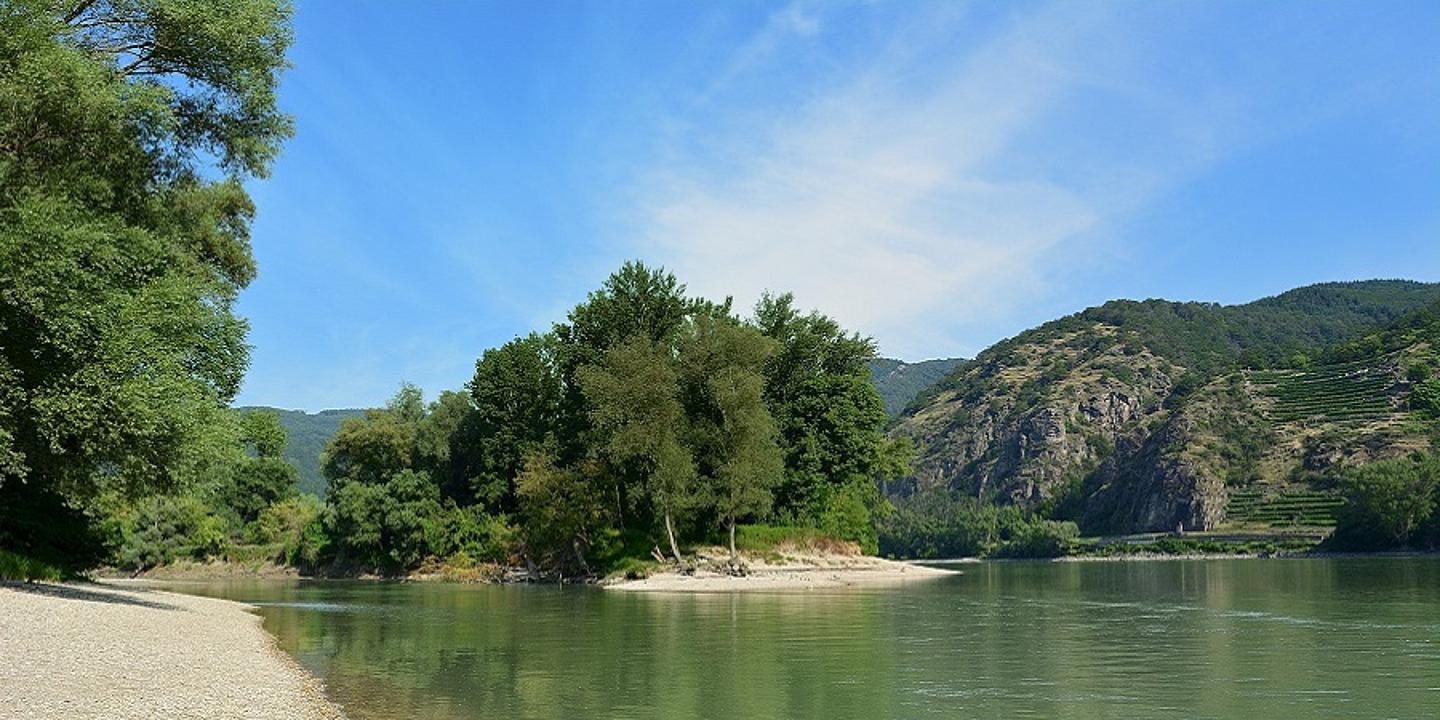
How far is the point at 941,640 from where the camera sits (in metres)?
28.0

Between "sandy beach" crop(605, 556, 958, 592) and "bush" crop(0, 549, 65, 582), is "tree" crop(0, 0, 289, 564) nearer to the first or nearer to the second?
"bush" crop(0, 549, 65, 582)

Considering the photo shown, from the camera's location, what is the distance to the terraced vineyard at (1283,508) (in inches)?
5394

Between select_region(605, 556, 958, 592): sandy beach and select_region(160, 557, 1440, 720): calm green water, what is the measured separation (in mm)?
15076

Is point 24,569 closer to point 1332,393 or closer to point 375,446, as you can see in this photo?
point 375,446

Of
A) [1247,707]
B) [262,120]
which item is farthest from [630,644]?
[262,120]

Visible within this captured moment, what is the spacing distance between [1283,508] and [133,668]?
521 feet

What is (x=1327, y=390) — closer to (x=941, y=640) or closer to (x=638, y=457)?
(x=638, y=457)

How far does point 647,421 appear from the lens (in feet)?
212

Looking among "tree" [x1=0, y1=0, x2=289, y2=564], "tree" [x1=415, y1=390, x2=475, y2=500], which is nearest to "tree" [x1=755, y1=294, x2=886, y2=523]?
"tree" [x1=415, y1=390, x2=475, y2=500]

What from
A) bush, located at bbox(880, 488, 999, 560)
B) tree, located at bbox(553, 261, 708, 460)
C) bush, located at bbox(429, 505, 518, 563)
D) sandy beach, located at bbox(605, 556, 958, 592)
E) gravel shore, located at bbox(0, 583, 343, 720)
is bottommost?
bush, located at bbox(880, 488, 999, 560)

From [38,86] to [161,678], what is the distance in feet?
44.7

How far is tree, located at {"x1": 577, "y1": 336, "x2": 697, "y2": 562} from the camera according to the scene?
64.2m

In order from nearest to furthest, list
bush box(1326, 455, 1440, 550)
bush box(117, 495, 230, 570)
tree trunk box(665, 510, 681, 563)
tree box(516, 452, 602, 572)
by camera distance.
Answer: tree trunk box(665, 510, 681, 563)
tree box(516, 452, 602, 572)
bush box(117, 495, 230, 570)
bush box(1326, 455, 1440, 550)

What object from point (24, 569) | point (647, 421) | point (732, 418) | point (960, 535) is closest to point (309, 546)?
point (647, 421)
